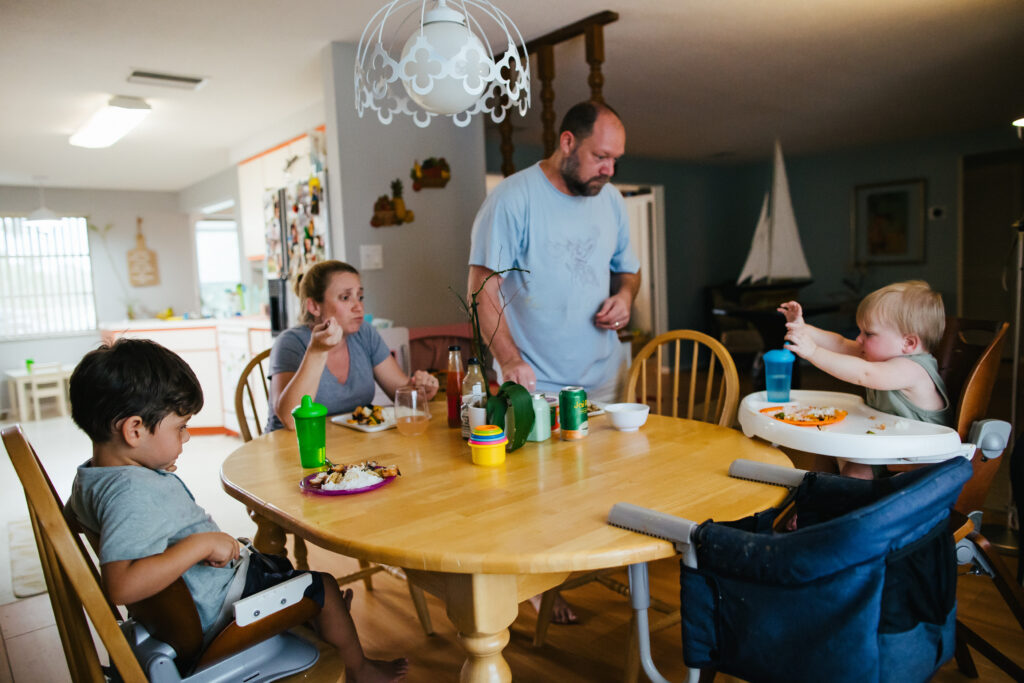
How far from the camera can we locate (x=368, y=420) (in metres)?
1.89

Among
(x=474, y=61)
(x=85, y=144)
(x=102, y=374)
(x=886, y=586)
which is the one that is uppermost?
(x=85, y=144)

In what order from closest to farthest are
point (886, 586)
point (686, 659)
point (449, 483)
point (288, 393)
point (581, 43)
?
point (886, 586) < point (686, 659) < point (449, 483) < point (288, 393) < point (581, 43)

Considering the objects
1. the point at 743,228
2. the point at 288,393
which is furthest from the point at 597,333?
the point at 743,228

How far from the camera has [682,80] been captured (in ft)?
14.6

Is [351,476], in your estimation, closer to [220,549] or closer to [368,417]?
[220,549]

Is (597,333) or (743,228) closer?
(597,333)

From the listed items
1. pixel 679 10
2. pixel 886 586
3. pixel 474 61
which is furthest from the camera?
pixel 679 10

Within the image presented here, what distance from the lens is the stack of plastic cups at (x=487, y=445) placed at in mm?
1460

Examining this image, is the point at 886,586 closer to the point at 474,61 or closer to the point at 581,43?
the point at 474,61

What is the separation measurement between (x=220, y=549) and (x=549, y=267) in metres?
1.30

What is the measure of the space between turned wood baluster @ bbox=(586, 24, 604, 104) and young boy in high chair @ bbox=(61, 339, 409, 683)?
2.56m

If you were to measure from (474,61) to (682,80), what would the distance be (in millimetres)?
3370

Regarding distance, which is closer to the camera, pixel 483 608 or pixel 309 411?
pixel 483 608

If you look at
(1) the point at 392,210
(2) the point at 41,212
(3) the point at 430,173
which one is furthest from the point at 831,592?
(2) the point at 41,212
